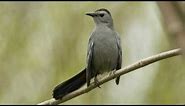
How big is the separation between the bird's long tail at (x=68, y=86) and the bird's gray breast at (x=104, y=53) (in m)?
0.33

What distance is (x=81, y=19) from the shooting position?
23.2 ft

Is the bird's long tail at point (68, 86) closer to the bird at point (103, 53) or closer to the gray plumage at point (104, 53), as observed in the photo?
the bird at point (103, 53)

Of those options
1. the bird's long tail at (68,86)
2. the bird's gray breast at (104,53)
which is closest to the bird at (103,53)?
the bird's gray breast at (104,53)

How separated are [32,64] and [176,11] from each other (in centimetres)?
619

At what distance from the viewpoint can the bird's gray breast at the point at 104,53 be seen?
4039mm

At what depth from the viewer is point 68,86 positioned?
340cm

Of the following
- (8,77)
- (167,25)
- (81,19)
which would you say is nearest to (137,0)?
(81,19)

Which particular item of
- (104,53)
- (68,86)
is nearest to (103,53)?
(104,53)

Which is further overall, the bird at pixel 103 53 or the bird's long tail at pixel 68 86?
the bird at pixel 103 53

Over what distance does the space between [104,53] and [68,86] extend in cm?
76

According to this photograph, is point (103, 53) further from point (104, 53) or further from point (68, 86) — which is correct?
point (68, 86)

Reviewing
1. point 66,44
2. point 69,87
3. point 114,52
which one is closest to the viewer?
point 69,87

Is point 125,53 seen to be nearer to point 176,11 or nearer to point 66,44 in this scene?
point 66,44

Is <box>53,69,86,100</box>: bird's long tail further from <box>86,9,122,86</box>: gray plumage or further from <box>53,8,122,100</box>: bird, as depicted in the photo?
<box>86,9,122,86</box>: gray plumage
